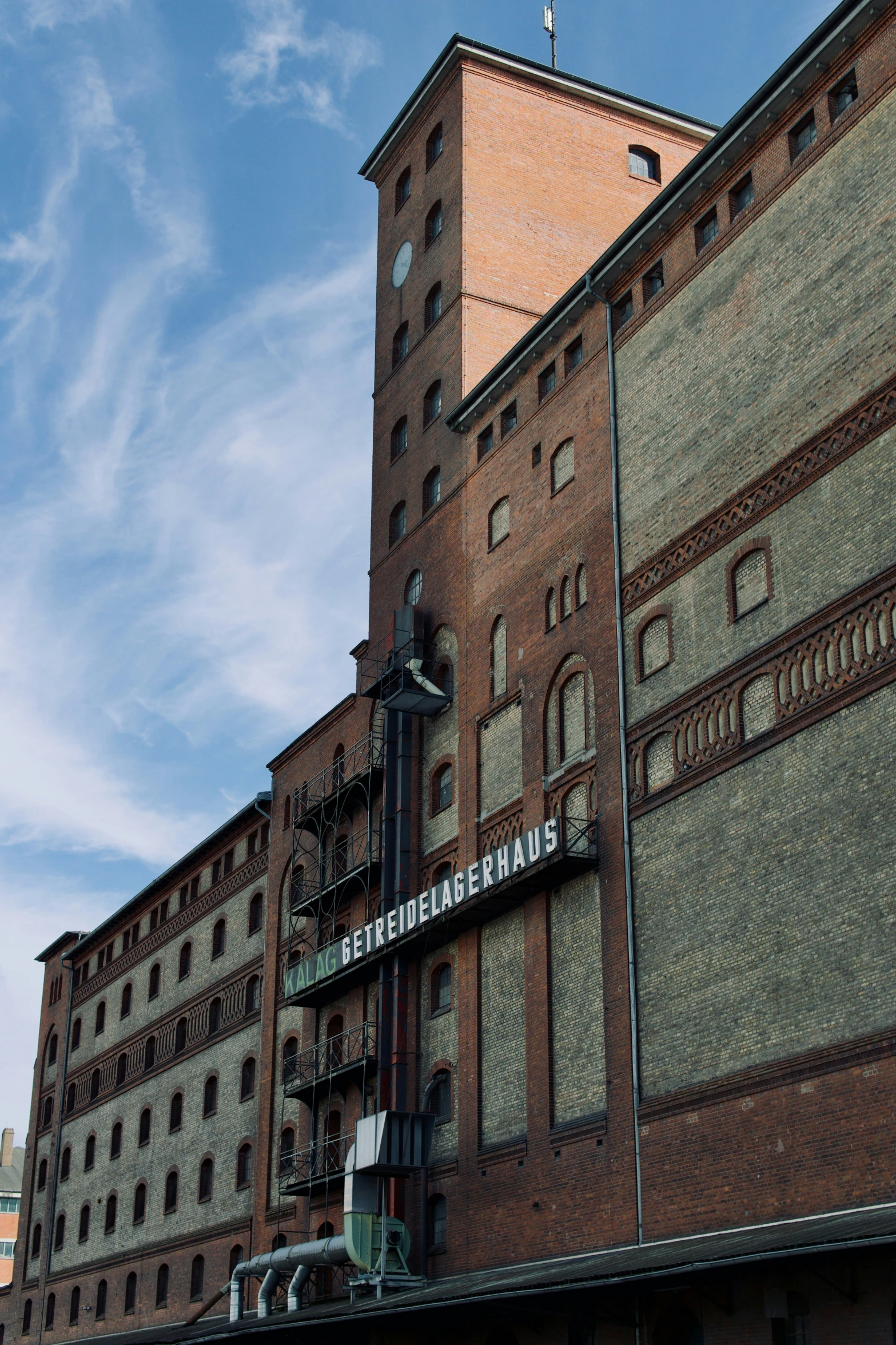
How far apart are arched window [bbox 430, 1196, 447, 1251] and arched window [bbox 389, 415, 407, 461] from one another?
62.3 ft

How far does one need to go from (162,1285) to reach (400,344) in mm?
27320

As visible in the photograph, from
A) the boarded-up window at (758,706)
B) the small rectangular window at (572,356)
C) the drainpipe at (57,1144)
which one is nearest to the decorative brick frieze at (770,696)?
the boarded-up window at (758,706)

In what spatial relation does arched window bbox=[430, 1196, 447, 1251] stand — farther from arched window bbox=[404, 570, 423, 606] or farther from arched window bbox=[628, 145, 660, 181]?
arched window bbox=[628, 145, 660, 181]

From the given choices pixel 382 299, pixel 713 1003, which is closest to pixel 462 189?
pixel 382 299

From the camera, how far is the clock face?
43250 mm

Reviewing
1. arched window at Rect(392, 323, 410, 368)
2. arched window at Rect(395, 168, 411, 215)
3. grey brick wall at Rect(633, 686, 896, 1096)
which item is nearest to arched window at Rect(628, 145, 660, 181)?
arched window at Rect(395, 168, 411, 215)

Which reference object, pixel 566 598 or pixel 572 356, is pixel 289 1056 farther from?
pixel 572 356

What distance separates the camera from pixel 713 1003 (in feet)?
79.6

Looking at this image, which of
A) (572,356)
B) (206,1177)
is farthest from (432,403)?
(206,1177)

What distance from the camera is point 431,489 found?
3897 centimetres

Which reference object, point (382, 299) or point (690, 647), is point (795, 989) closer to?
point (690, 647)

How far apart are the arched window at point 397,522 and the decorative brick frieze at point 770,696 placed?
1411 cm

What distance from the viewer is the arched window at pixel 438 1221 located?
30.7 metres

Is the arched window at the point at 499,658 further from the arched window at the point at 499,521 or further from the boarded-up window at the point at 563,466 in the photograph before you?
the boarded-up window at the point at 563,466
